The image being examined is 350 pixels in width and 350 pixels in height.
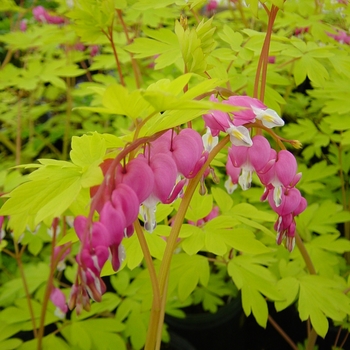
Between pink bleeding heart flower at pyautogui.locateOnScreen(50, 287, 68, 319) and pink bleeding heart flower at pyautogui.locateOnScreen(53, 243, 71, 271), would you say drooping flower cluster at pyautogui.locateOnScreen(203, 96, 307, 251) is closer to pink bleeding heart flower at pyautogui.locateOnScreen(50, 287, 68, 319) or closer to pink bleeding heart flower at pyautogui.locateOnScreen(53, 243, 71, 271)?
pink bleeding heart flower at pyautogui.locateOnScreen(53, 243, 71, 271)

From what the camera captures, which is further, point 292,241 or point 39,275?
point 39,275

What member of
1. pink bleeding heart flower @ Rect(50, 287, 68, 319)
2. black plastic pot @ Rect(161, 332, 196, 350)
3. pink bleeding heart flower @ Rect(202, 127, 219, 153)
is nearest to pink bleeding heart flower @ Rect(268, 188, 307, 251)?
pink bleeding heart flower @ Rect(202, 127, 219, 153)

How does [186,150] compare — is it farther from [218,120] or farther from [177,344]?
[177,344]

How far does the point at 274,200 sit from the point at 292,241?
0.10m

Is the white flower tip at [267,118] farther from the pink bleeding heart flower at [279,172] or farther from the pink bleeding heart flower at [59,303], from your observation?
the pink bleeding heart flower at [59,303]

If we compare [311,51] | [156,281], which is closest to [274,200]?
[156,281]

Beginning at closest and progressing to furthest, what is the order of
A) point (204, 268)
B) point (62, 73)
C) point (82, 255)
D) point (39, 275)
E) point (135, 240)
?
point (82, 255) < point (135, 240) < point (204, 268) < point (39, 275) < point (62, 73)

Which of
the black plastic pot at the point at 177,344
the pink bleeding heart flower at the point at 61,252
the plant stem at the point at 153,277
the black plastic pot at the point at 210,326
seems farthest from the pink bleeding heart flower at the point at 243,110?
the black plastic pot at the point at 210,326

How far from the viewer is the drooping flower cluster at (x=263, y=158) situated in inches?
21.0

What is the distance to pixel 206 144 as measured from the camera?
0.66 metres

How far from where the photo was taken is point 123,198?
0.42m

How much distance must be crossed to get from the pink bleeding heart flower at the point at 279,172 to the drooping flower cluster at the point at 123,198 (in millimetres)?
126

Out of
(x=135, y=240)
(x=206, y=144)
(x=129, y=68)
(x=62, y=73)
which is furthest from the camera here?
(x=129, y=68)

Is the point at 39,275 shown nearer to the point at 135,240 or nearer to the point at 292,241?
the point at 135,240
